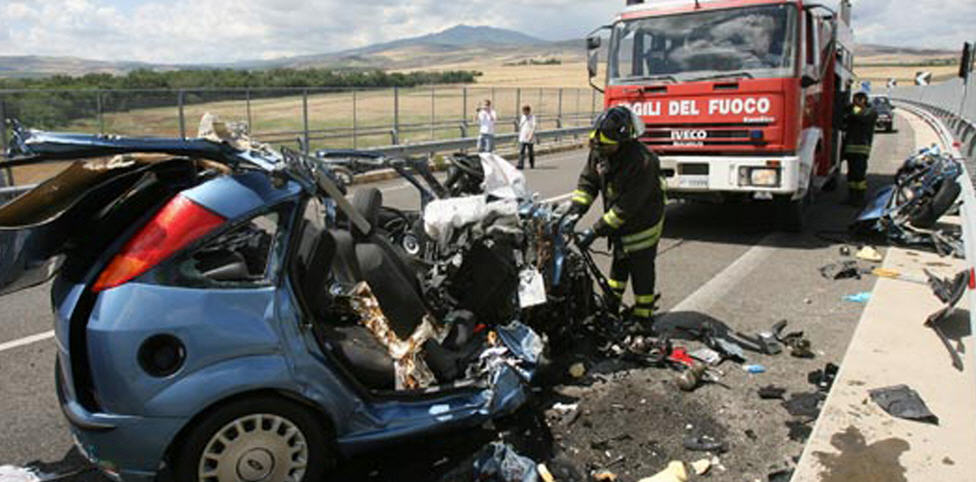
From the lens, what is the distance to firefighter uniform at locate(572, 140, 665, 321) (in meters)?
5.09

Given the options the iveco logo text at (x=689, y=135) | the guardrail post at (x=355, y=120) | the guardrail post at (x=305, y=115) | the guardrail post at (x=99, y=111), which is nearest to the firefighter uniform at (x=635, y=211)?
the iveco logo text at (x=689, y=135)

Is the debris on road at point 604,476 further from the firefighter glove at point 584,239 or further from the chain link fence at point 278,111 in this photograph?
the chain link fence at point 278,111

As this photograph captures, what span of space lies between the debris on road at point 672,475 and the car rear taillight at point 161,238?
7.36 feet

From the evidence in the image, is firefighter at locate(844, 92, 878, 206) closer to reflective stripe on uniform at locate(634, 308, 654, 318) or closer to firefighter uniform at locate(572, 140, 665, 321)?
firefighter uniform at locate(572, 140, 665, 321)

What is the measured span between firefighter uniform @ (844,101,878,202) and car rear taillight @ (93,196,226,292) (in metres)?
10.8

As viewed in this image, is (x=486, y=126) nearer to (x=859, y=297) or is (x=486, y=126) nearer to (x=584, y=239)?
(x=859, y=297)

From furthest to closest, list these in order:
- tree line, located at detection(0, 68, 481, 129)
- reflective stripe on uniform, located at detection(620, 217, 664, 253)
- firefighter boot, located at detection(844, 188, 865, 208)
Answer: firefighter boot, located at detection(844, 188, 865, 208) < tree line, located at detection(0, 68, 481, 129) < reflective stripe on uniform, located at detection(620, 217, 664, 253)

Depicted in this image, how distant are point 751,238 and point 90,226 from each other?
7.89 meters

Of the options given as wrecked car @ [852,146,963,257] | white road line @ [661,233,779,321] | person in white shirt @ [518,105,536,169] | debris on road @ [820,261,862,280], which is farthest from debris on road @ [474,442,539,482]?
person in white shirt @ [518,105,536,169]

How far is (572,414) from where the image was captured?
4.01 meters

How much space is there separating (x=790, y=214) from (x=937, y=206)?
1.58 m

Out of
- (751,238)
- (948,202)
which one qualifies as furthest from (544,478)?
(948,202)

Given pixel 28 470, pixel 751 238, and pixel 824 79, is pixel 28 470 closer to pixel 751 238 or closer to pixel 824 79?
pixel 751 238

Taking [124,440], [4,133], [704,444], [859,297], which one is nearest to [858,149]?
[859,297]
